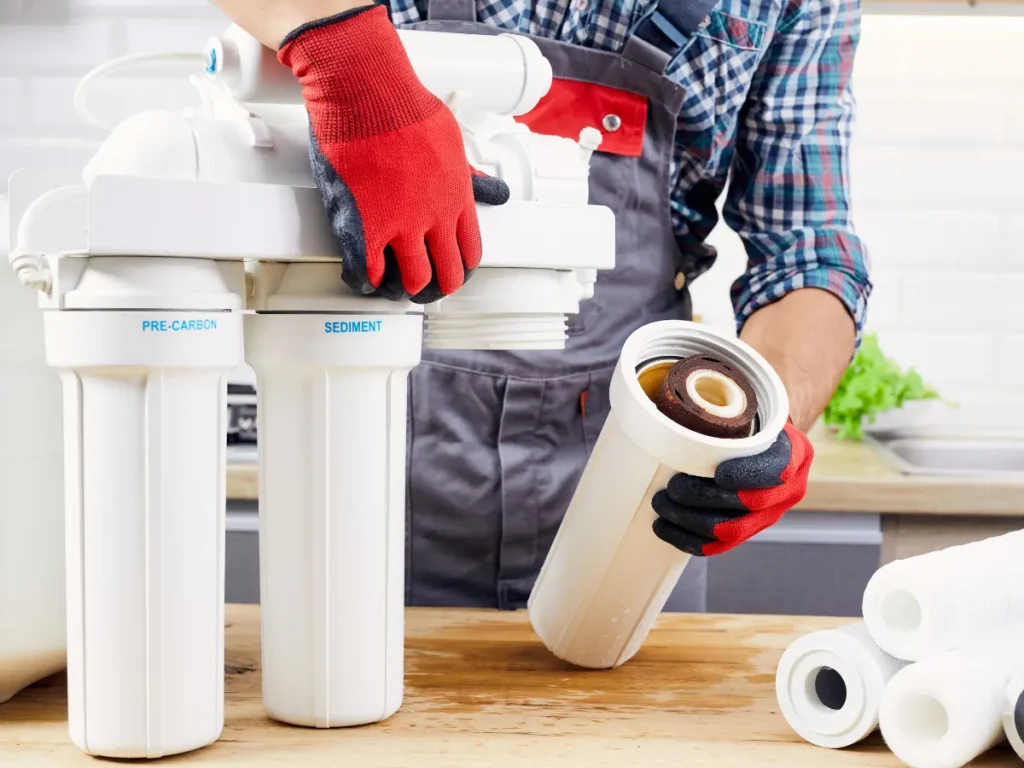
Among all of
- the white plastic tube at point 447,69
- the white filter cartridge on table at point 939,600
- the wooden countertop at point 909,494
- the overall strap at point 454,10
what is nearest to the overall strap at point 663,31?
the overall strap at point 454,10

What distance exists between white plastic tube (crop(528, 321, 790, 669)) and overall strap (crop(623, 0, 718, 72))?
389mm

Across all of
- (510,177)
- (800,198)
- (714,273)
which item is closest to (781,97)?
(800,198)

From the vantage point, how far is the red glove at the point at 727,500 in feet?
2.23

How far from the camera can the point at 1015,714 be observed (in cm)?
61

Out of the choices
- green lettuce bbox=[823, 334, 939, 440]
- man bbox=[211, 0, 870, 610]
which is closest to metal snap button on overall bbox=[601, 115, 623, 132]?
man bbox=[211, 0, 870, 610]

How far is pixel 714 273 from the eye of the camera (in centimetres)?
207

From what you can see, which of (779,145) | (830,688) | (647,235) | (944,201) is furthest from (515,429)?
(944,201)

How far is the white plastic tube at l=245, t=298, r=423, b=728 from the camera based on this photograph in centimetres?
64

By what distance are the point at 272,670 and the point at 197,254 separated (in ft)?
0.85

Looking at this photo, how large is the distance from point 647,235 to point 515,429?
24 centimetres

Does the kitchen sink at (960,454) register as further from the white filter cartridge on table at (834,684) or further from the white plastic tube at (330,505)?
the white plastic tube at (330,505)

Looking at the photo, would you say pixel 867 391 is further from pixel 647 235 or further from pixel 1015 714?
pixel 1015 714

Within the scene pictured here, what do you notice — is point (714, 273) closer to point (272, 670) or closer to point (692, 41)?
point (692, 41)

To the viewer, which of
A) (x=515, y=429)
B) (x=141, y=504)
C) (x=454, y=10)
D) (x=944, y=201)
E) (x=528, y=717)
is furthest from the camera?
(x=944, y=201)
